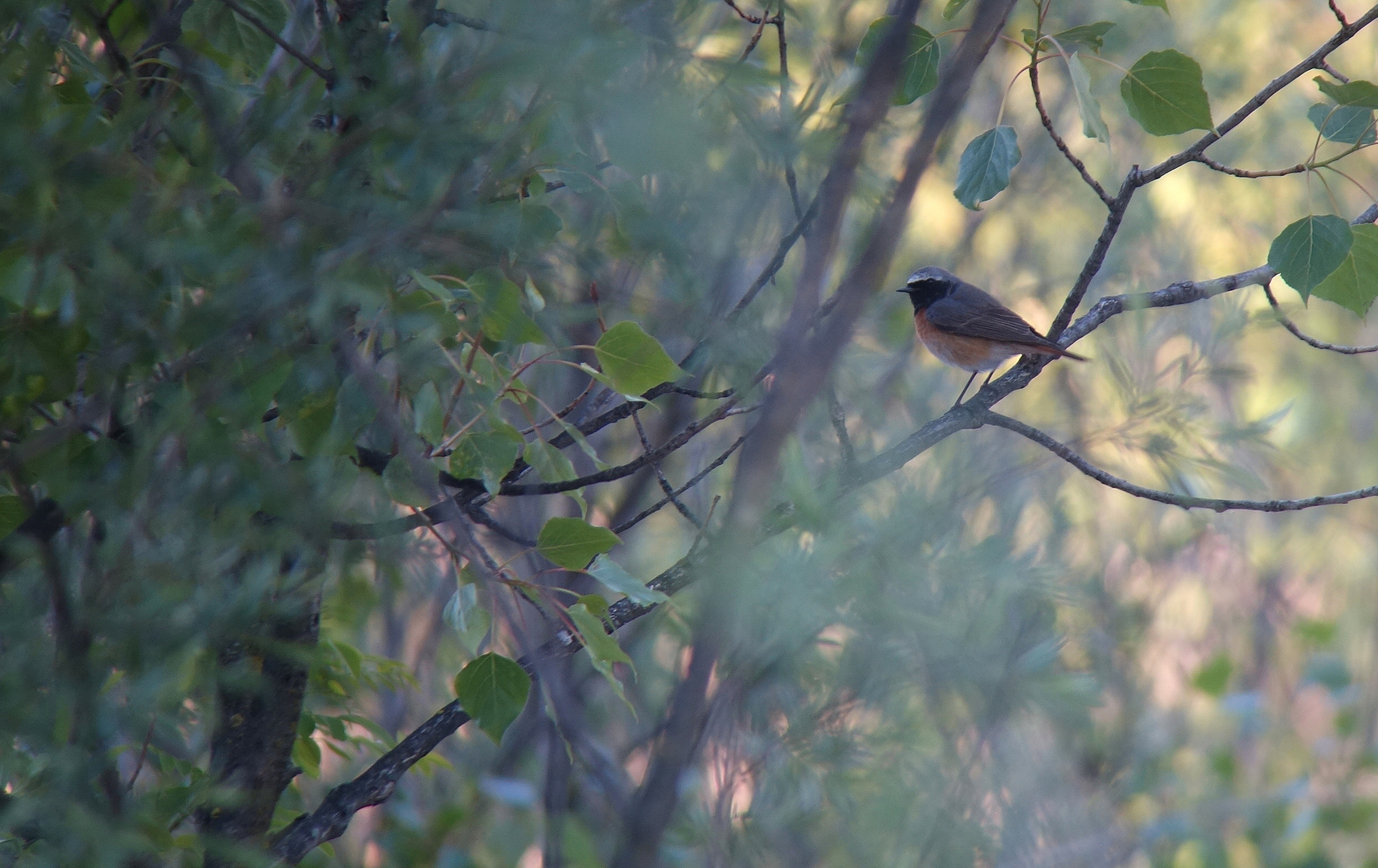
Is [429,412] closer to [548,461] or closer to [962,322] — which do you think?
[548,461]

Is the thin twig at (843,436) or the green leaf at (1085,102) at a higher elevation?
the green leaf at (1085,102)

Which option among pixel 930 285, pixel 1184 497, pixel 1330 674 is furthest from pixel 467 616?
pixel 1330 674

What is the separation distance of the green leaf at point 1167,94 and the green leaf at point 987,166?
230 mm

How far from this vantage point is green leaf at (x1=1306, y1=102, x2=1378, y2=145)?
1697 mm

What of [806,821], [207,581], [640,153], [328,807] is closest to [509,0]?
[640,153]

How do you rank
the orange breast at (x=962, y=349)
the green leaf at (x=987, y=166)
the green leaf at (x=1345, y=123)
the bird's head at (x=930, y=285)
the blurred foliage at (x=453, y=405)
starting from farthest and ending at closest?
the bird's head at (x=930, y=285) → the orange breast at (x=962, y=349) → the green leaf at (x=987, y=166) → the green leaf at (x=1345, y=123) → the blurred foliage at (x=453, y=405)

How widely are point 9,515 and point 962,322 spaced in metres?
3.96

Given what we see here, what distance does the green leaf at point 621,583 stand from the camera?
1.45 metres

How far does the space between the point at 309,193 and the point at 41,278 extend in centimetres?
33

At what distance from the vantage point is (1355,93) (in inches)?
64.6

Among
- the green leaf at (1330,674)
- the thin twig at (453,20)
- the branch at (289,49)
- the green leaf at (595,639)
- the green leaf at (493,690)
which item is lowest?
the green leaf at (1330,674)

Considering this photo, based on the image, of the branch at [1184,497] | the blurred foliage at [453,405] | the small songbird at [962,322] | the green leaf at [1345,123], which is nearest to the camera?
the blurred foliage at [453,405]

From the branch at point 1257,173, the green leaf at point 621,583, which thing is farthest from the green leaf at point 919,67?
the green leaf at point 621,583

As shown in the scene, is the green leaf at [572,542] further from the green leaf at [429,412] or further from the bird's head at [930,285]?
the bird's head at [930,285]
